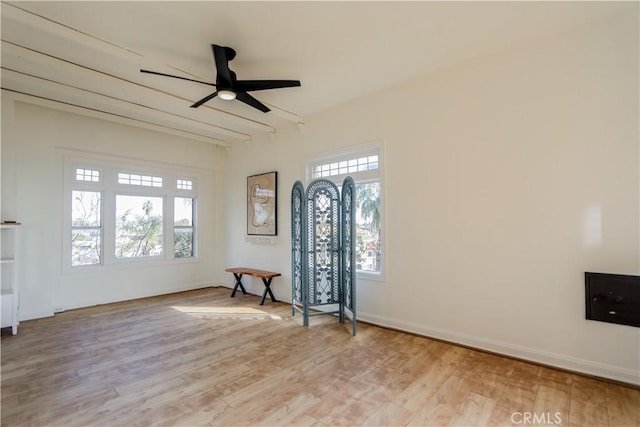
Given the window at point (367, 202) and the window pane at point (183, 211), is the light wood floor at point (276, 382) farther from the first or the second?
the window pane at point (183, 211)

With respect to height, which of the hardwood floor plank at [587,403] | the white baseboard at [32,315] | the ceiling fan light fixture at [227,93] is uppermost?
the ceiling fan light fixture at [227,93]

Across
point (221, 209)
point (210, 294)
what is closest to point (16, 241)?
point (210, 294)

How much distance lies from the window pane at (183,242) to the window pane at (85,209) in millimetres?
1319

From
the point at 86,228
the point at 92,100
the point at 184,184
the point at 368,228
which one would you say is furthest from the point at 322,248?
the point at 86,228

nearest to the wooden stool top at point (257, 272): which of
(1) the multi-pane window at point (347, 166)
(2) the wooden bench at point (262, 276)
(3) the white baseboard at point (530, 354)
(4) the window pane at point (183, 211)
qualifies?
(2) the wooden bench at point (262, 276)

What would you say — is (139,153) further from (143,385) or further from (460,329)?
(460,329)

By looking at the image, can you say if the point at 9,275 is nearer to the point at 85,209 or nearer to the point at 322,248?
the point at 85,209

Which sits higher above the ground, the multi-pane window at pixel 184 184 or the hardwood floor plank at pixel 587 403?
the multi-pane window at pixel 184 184

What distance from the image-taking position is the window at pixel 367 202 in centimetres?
412

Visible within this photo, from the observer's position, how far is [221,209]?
21.5ft

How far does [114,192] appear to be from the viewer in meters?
5.20

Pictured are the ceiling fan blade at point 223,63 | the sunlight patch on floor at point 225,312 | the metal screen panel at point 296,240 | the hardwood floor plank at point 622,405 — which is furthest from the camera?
the sunlight patch on floor at point 225,312

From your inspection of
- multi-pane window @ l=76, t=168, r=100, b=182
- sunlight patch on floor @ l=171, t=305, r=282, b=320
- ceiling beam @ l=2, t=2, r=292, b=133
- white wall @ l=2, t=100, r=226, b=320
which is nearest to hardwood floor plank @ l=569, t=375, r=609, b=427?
sunlight patch on floor @ l=171, t=305, r=282, b=320

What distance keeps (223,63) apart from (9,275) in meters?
3.98
